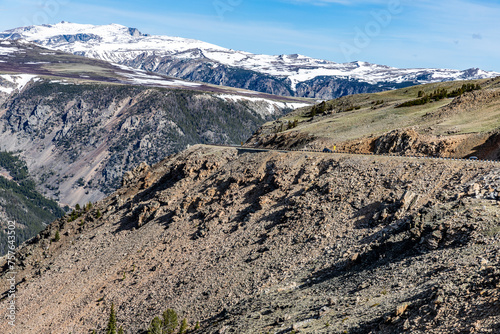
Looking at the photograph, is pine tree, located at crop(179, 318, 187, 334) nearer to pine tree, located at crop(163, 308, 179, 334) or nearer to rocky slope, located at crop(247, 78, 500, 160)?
pine tree, located at crop(163, 308, 179, 334)

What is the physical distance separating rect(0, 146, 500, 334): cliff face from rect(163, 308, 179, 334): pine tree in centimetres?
158

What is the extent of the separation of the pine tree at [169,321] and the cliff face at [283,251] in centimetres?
158

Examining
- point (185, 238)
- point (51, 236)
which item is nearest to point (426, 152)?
point (185, 238)

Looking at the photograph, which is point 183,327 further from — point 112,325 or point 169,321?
point 112,325

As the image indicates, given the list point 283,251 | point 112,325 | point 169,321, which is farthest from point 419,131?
point 112,325

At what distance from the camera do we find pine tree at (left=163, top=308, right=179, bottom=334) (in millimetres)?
38188

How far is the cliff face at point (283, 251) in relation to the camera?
27.5m

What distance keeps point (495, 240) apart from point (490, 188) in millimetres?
8470

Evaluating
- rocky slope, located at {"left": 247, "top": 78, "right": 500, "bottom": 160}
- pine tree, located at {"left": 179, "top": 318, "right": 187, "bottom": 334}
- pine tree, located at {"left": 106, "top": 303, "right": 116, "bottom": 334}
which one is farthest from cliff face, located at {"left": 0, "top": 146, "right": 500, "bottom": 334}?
rocky slope, located at {"left": 247, "top": 78, "right": 500, "bottom": 160}

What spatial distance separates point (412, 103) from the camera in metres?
82.7

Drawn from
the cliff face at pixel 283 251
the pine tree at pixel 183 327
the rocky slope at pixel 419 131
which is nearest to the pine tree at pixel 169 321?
the pine tree at pixel 183 327

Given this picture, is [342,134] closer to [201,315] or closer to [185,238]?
[185,238]

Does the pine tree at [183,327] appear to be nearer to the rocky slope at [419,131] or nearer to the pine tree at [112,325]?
the pine tree at [112,325]

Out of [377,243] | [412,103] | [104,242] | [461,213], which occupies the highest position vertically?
[412,103]
